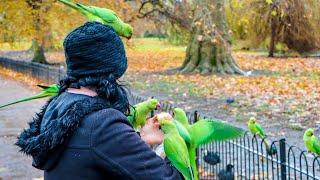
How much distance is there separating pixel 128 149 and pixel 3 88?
18.6m

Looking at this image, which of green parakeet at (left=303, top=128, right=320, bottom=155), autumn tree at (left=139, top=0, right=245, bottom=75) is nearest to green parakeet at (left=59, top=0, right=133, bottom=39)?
green parakeet at (left=303, top=128, right=320, bottom=155)

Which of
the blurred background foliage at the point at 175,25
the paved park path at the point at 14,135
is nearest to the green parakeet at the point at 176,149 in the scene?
the paved park path at the point at 14,135

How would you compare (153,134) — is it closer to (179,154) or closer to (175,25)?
(179,154)

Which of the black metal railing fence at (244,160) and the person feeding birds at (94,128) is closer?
the person feeding birds at (94,128)

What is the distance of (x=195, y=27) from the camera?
23625 mm

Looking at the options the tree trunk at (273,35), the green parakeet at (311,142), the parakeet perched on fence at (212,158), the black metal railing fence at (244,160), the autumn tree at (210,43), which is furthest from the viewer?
the tree trunk at (273,35)

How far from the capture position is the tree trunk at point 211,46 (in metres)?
22.3

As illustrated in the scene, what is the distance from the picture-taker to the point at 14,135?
1055 cm

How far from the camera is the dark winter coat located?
1.84 metres

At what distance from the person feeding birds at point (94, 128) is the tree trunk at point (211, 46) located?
65.6 ft

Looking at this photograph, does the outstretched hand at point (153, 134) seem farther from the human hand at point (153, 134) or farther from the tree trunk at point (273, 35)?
the tree trunk at point (273, 35)

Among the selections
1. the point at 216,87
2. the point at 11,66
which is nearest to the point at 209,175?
the point at 216,87

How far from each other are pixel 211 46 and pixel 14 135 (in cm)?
1390

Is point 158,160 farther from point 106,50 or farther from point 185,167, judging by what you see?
point 106,50
